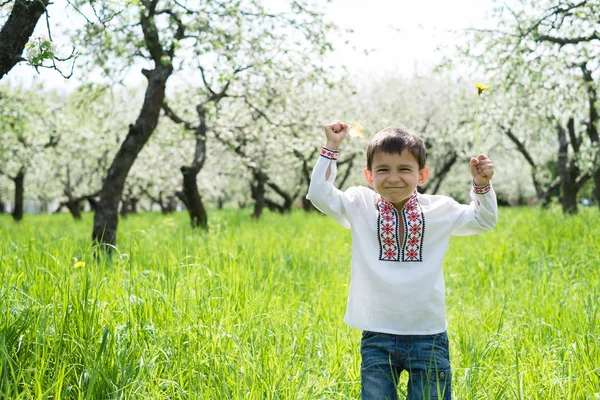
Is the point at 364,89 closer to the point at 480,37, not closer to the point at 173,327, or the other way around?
the point at 480,37

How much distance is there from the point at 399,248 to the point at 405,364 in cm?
49

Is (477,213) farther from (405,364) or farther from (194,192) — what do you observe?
(194,192)

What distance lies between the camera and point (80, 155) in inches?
848

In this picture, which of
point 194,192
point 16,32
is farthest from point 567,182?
point 16,32

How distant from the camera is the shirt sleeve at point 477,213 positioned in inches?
86.9

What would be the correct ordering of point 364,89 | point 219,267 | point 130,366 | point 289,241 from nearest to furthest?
point 130,366 < point 219,267 < point 289,241 < point 364,89

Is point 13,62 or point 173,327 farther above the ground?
point 13,62

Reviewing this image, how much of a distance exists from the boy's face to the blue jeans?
61 cm

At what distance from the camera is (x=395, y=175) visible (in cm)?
217

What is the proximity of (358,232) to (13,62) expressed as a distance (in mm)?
2246

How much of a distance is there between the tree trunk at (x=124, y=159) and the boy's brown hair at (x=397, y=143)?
512 centimetres

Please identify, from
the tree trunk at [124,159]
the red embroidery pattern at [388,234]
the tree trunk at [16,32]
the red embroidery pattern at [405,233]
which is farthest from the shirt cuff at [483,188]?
the tree trunk at [124,159]

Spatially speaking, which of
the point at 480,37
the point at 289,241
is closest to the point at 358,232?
the point at 289,241

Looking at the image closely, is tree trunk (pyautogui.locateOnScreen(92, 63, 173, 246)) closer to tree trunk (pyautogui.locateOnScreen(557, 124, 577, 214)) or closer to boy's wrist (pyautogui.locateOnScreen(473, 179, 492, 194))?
boy's wrist (pyautogui.locateOnScreen(473, 179, 492, 194))
